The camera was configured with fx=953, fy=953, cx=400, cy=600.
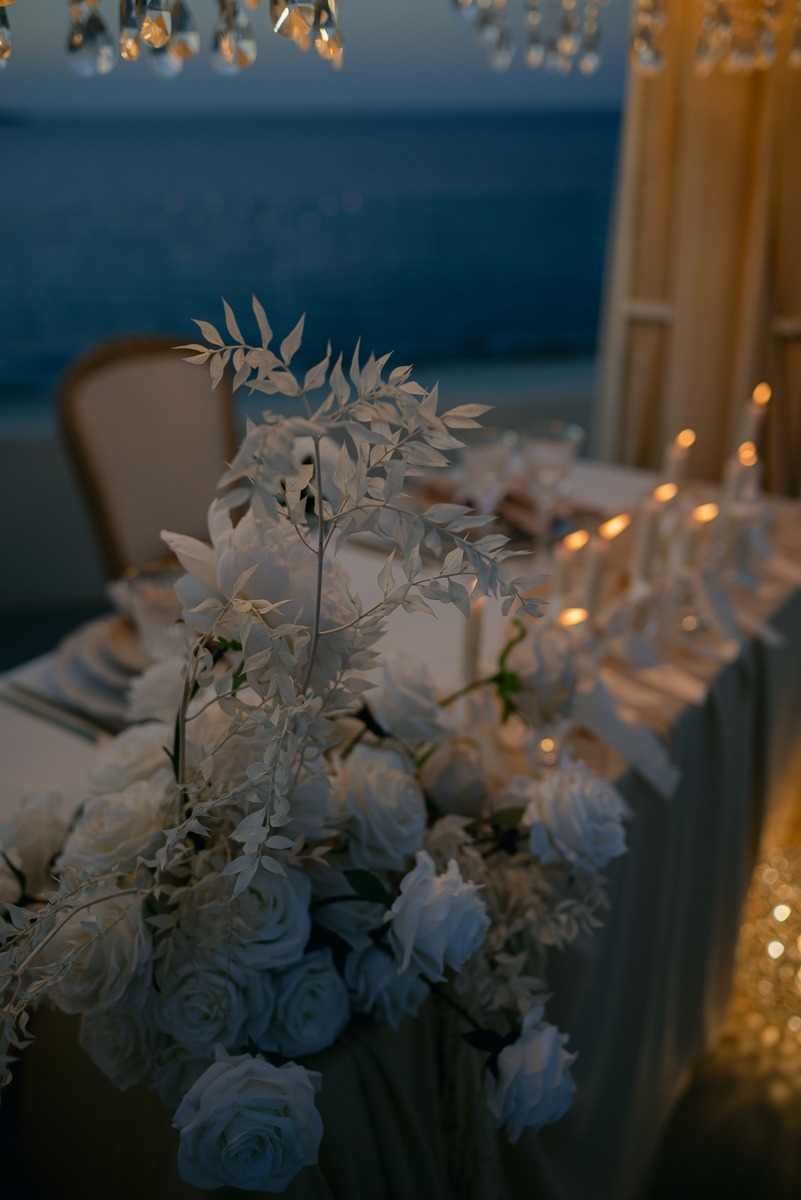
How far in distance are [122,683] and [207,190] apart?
11.2 ft

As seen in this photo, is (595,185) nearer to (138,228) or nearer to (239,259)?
(239,259)

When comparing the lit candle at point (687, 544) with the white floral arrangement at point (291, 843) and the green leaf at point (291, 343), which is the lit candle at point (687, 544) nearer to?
the white floral arrangement at point (291, 843)

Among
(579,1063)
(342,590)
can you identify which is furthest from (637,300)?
(342,590)

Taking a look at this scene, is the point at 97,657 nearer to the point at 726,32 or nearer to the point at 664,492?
the point at 664,492

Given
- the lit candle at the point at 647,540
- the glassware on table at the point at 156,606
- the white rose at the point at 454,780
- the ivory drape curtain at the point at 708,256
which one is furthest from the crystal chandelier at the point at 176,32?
the ivory drape curtain at the point at 708,256

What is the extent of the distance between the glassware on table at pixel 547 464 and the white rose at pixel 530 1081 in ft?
3.69

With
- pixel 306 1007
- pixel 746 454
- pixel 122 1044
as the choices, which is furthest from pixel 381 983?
pixel 746 454

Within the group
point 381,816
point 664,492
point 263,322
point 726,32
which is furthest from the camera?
point 726,32

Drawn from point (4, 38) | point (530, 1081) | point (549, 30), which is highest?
point (549, 30)

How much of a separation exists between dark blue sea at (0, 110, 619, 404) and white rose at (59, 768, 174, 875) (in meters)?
2.85

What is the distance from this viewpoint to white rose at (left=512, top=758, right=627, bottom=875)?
0.78 metres

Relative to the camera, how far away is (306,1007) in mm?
696

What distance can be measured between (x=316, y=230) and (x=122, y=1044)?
3.91 meters

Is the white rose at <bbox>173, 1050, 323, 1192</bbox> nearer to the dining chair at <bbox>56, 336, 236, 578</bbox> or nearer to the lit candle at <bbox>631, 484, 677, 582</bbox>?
the lit candle at <bbox>631, 484, 677, 582</bbox>
